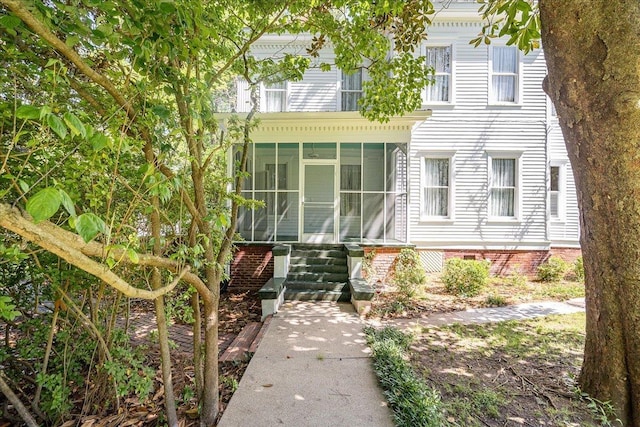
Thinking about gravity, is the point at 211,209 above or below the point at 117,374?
above

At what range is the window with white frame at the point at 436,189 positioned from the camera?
9.62 meters

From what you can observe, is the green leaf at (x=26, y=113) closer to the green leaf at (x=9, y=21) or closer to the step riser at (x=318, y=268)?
the green leaf at (x=9, y=21)

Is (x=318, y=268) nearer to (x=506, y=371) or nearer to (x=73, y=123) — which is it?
(x=506, y=371)

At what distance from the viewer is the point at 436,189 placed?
380 inches

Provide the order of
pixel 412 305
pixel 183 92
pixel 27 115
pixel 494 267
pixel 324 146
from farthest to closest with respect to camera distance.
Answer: pixel 494 267 < pixel 324 146 < pixel 412 305 < pixel 183 92 < pixel 27 115

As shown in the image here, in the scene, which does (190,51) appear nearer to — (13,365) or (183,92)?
(183,92)

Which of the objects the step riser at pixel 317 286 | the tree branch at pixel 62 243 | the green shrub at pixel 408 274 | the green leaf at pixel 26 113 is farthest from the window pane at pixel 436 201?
the green leaf at pixel 26 113

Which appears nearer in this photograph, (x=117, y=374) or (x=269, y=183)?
(x=117, y=374)

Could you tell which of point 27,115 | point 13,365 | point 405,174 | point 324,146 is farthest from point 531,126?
point 13,365

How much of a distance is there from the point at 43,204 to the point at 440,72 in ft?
36.0

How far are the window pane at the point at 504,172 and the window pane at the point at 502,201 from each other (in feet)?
0.65

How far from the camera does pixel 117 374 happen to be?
2730 mm

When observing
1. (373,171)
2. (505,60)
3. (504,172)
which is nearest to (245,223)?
(373,171)

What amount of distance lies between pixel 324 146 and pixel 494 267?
667cm
